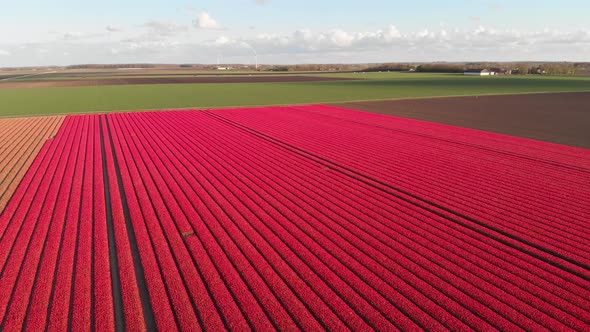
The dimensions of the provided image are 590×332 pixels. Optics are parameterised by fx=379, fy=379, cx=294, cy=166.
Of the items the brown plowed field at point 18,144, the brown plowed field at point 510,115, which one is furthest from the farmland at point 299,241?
the brown plowed field at point 510,115

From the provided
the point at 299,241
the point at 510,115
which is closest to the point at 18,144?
the point at 299,241

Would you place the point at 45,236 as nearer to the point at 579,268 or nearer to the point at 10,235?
the point at 10,235

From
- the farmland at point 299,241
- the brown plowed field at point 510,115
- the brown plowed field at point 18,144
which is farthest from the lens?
the brown plowed field at point 510,115

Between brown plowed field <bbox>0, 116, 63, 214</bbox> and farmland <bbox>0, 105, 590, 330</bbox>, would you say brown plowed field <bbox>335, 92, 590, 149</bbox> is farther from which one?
brown plowed field <bbox>0, 116, 63, 214</bbox>

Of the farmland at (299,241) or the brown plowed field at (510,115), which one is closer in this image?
the farmland at (299,241)

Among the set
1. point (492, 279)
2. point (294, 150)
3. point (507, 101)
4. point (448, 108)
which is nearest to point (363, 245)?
point (492, 279)

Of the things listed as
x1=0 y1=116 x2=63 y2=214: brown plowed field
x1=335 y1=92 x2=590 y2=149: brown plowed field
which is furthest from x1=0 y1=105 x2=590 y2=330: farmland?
x1=335 y1=92 x2=590 y2=149: brown plowed field

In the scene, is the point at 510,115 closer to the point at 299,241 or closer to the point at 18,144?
the point at 299,241

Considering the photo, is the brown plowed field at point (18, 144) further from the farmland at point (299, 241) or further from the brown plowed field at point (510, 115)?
the brown plowed field at point (510, 115)
